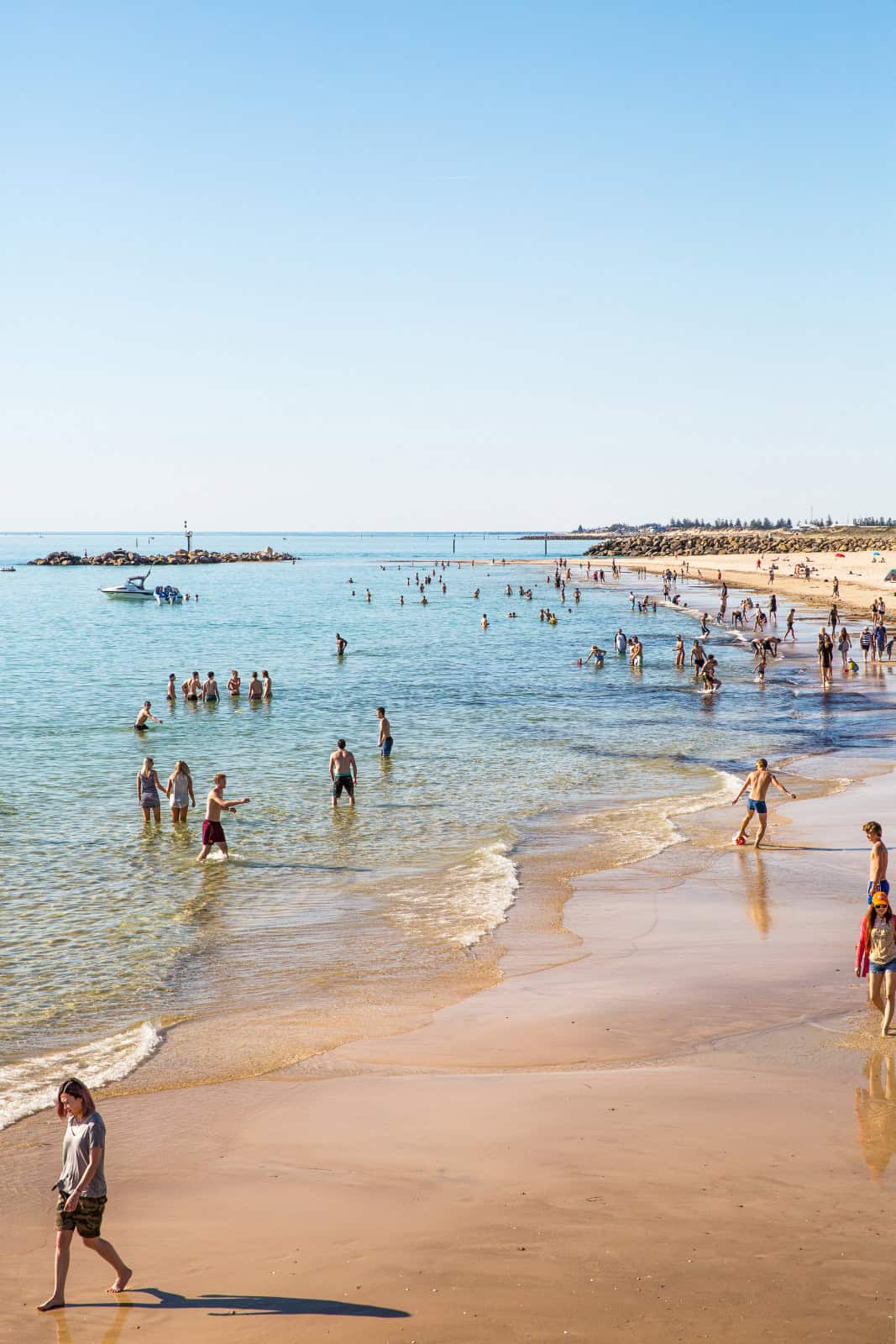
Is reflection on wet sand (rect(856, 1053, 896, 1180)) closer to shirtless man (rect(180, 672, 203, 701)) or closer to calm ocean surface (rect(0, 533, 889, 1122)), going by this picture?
calm ocean surface (rect(0, 533, 889, 1122))

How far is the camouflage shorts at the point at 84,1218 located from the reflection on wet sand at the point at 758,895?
912 cm

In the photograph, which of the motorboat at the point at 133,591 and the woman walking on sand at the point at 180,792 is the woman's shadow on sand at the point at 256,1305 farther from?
the motorboat at the point at 133,591

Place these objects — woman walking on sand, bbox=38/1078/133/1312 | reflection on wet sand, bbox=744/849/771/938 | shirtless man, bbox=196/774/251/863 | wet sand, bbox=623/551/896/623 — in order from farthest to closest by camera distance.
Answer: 1. wet sand, bbox=623/551/896/623
2. shirtless man, bbox=196/774/251/863
3. reflection on wet sand, bbox=744/849/771/938
4. woman walking on sand, bbox=38/1078/133/1312

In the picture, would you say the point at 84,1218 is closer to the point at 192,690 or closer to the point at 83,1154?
the point at 83,1154

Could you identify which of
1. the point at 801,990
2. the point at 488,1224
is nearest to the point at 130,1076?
the point at 488,1224

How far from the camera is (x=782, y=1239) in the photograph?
6.67 meters

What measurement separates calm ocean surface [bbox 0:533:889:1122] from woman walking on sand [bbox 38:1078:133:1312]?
307 centimetres

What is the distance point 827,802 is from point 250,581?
119m

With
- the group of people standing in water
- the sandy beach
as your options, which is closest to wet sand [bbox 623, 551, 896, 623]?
the sandy beach

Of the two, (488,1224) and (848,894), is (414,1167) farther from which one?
(848,894)

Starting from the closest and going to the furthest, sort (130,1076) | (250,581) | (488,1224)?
(488,1224), (130,1076), (250,581)

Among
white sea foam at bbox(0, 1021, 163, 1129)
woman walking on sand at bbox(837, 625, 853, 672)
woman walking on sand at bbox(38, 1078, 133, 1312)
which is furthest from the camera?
woman walking on sand at bbox(837, 625, 853, 672)

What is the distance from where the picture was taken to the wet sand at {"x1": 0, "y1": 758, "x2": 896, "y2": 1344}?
618 centimetres

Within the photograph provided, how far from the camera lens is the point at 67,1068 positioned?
10.4 metres
